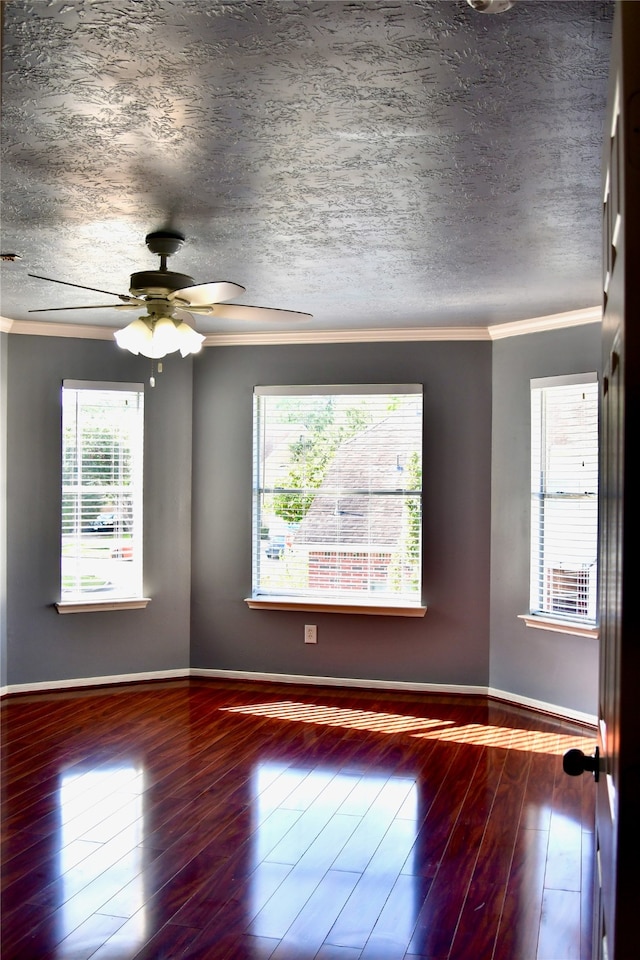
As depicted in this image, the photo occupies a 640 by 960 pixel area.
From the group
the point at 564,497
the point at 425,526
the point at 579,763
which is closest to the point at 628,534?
the point at 579,763

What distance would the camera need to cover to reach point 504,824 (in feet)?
11.9

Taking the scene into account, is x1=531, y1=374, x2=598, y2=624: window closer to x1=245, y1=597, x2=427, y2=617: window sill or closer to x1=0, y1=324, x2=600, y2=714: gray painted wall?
x1=0, y1=324, x2=600, y2=714: gray painted wall

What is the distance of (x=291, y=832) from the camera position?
11.6 ft

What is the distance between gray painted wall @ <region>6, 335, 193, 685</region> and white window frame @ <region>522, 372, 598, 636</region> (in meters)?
2.51

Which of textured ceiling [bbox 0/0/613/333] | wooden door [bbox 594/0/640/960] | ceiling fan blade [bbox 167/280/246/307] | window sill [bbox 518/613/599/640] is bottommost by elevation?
window sill [bbox 518/613/599/640]

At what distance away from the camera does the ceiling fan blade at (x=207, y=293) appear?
314 centimetres

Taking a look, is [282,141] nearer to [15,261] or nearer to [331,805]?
[15,261]

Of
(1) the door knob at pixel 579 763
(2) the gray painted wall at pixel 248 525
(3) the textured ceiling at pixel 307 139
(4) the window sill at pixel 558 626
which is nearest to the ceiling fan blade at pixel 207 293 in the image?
(3) the textured ceiling at pixel 307 139

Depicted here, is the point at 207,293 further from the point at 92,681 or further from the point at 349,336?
the point at 92,681

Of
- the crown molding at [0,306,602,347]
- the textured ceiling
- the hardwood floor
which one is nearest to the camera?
the textured ceiling

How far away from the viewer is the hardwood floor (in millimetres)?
2740

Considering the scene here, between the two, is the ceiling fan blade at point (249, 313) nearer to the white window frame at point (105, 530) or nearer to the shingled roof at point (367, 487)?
the shingled roof at point (367, 487)

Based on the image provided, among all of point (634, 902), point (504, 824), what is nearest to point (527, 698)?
point (504, 824)

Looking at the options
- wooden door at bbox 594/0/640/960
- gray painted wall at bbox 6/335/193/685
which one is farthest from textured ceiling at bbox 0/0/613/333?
gray painted wall at bbox 6/335/193/685
